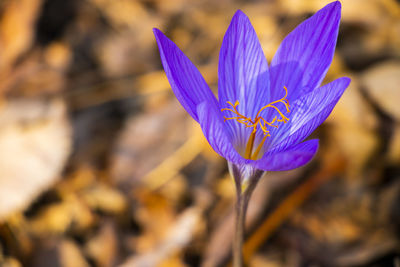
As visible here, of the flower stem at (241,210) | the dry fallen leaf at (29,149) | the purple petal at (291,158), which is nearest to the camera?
the purple petal at (291,158)

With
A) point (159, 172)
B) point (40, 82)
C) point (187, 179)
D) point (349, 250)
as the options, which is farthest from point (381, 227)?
point (40, 82)

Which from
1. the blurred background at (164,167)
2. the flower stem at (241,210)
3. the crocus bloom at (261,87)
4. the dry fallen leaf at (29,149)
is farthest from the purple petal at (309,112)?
the dry fallen leaf at (29,149)

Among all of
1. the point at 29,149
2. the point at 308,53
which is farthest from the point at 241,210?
the point at 29,149

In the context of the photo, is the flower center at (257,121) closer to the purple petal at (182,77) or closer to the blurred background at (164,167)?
the purple petal at (182,77)

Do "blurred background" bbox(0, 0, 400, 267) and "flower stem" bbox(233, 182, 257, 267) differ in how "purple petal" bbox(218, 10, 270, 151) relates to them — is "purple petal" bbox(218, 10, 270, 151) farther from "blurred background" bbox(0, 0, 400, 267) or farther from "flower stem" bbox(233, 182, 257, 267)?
"blurred background" bbox(0, 0, 400, 267)

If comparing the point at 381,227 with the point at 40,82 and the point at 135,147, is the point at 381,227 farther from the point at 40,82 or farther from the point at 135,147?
the point at 40,82

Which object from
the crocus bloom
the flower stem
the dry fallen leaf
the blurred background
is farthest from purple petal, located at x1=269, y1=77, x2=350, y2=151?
the dry fallen leaf
